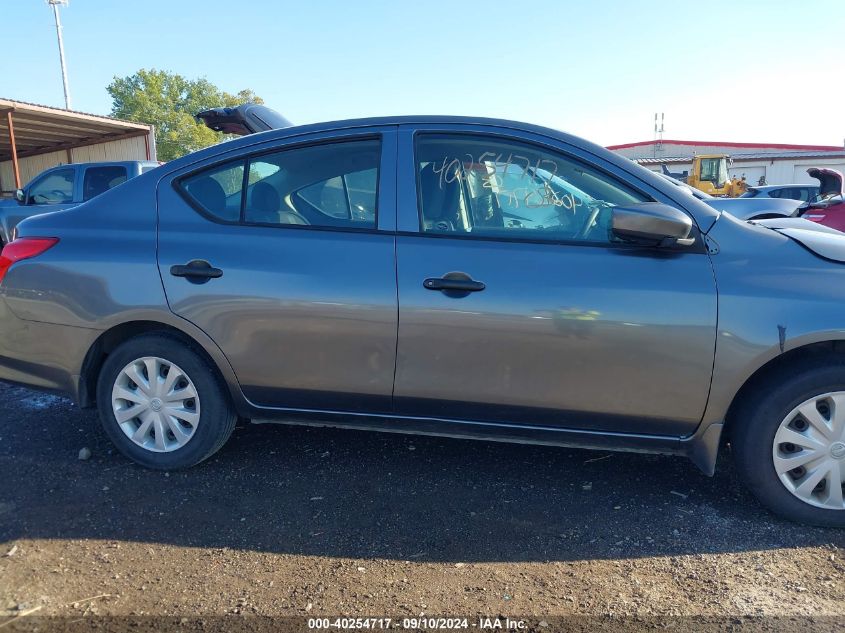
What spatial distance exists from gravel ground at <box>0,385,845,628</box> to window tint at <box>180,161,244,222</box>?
134 centimetres

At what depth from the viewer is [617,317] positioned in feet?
8.43

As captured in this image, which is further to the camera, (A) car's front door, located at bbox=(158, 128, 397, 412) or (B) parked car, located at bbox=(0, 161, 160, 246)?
(B) parked car, located at bbox=(0, 161, 160, 246)

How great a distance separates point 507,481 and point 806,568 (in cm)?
128

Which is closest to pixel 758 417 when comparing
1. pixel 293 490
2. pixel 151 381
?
pixel 293 490

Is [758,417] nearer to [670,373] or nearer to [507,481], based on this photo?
[670,373]

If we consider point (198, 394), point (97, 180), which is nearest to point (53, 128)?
point (97, 180)

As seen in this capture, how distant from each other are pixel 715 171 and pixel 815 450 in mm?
23493

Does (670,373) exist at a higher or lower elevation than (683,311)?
lower

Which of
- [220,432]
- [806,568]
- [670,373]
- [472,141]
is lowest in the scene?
[806,568]

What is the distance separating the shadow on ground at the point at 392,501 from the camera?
2535mm

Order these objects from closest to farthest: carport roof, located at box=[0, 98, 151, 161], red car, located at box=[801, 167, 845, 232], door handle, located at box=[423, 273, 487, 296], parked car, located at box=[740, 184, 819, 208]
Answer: door handle, located at box=[423, 273, 487, 296]
red car, located at box=[801, 167, 845, 232]
parked car, located at box=[740, 184, 819, 208]
carport roof, located at box=[0, 98, 151, 161]

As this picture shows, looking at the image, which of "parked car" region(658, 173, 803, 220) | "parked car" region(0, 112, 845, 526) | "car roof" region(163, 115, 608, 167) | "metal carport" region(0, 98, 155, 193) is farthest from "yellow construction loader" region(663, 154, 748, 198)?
"parked car" region(0, 112, 845, 526)

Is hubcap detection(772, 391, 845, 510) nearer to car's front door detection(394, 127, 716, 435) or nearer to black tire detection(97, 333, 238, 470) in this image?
car's front door detection(394, 127, 716, 435)

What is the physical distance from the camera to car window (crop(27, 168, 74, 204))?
368 inches
